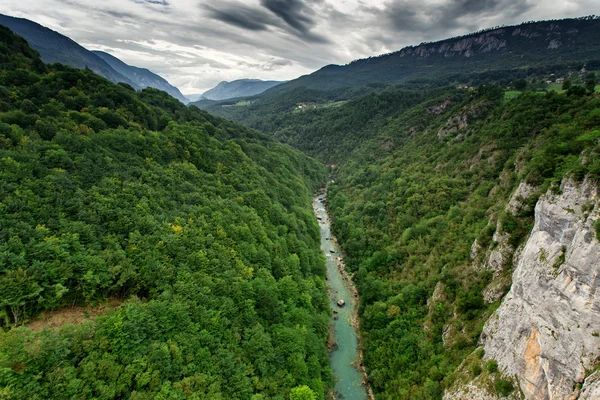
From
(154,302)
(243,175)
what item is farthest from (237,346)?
(243,175)

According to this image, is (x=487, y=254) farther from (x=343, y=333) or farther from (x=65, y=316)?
(x=65, y=316)

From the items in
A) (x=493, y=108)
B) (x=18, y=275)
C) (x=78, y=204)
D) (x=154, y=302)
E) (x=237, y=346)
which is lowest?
(x=237, y=346)

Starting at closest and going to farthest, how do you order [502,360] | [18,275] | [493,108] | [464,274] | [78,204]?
[18,275] → [502,360] → [78,204] → [464,274] → [493,108]

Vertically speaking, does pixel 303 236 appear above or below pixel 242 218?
below

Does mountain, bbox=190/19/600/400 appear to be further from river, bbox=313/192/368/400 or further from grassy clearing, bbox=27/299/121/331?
grassy clearing, bbox=27/299/121/331

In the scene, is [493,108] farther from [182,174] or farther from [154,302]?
[154,302]

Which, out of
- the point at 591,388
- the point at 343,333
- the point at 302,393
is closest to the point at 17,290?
the point at 302,393
